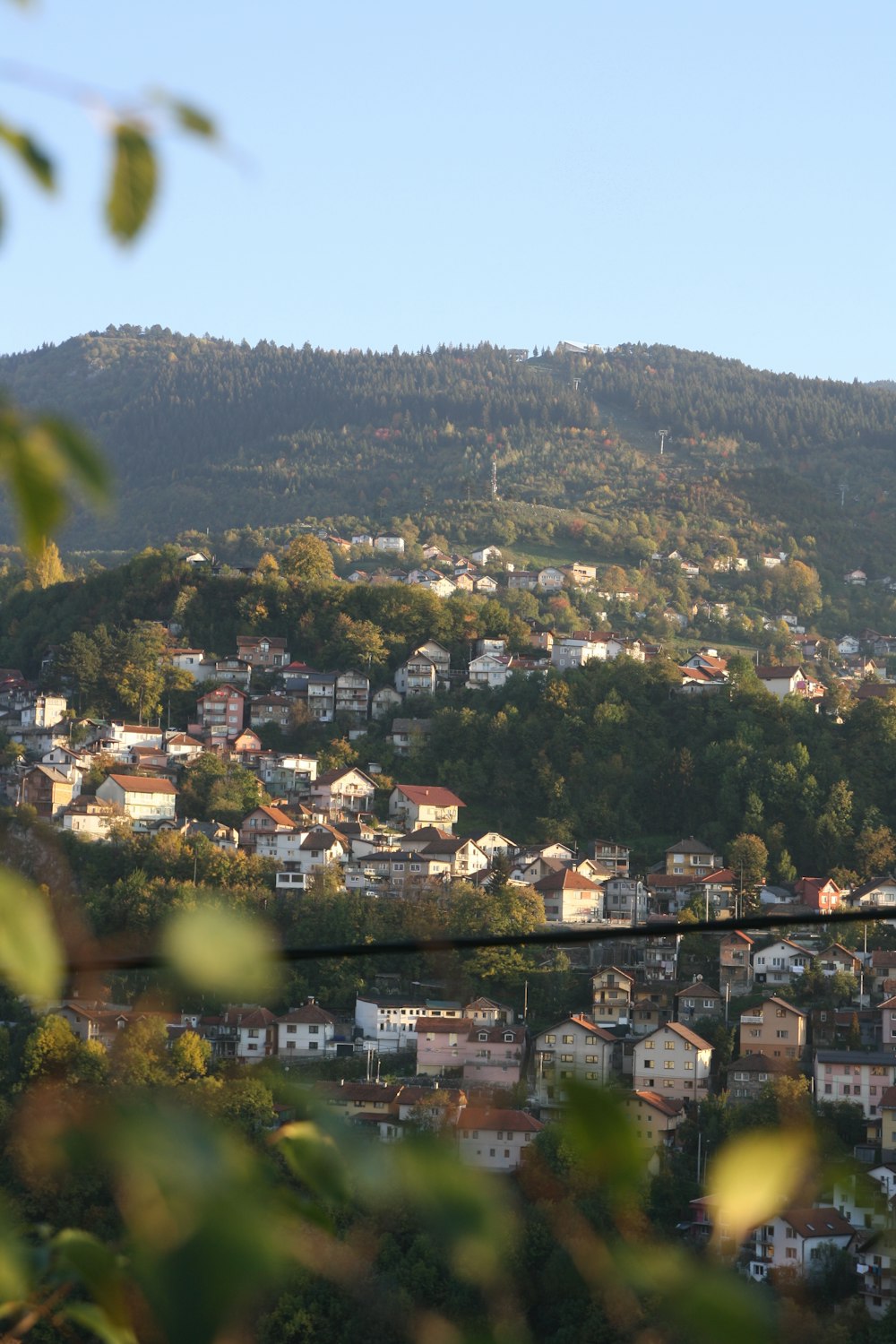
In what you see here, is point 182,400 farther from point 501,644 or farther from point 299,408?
point 501,644

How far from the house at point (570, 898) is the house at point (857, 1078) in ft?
19.6

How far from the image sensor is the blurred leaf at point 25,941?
1.97ft

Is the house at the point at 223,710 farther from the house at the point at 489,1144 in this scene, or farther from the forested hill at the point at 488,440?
the forested hill at the point at 488,440

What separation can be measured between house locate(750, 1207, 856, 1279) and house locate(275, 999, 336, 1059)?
27.3 ft

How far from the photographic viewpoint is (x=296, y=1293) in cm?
1284

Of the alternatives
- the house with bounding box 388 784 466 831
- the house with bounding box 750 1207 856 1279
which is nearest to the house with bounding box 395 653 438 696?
the house with bounding box 388 784 466 831

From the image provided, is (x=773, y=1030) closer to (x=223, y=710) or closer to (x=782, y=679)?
(x=223, y=710)

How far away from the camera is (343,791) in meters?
28.0

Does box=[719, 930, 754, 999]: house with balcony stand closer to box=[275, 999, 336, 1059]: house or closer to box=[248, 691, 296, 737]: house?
box=[275, 999, 336, 1059]: house

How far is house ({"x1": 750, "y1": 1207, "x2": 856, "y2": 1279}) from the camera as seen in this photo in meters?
9.87

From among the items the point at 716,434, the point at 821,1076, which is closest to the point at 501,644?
the point at 821,1076

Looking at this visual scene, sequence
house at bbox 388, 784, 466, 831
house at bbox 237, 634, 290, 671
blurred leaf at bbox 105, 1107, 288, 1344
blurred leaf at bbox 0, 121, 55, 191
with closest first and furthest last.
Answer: blurred leaf at bbox 105, 1107, 288, 1344, blurred leaf at bbox 0, 121, 55, 191, house at bbox 388, 784, 466, 831, house at bbox 237, 634, 290, 671

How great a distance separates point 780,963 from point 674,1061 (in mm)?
3426

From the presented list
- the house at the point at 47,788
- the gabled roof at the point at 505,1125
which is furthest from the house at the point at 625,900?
the gabled roof at the point at 505,1125
